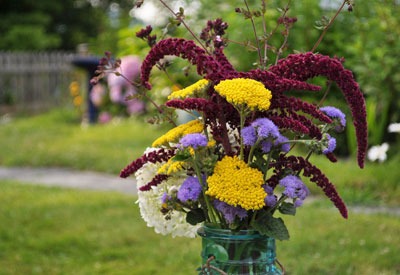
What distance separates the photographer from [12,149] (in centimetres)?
743

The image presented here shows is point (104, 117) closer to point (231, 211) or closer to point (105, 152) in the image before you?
point (105, 152)

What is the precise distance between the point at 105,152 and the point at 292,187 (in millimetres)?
5720

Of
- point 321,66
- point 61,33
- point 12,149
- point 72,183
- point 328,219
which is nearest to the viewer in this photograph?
point 321,66

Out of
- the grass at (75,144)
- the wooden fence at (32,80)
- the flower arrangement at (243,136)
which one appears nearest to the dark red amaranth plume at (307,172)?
the flower arrangement at (243,136)

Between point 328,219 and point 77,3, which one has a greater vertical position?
point 77,3

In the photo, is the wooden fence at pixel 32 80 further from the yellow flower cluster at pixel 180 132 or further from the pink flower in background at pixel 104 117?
the yellow flower cluster at pixel 180 132

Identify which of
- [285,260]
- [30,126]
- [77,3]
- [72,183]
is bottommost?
[285,260]

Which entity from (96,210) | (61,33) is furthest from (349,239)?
(61,33)

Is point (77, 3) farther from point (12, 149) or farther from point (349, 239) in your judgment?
point (349, 239)

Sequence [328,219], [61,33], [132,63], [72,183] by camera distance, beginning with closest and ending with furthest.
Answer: [328,219], [72,183], [132,63], [61,33]

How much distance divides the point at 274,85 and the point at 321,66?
0.13m

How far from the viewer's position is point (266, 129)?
1377 mm

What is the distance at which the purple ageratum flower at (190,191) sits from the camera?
4.80 ft

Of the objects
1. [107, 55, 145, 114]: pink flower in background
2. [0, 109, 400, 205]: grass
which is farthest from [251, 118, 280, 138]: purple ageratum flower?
[107, 55, 145, 114]: pink flower in background
